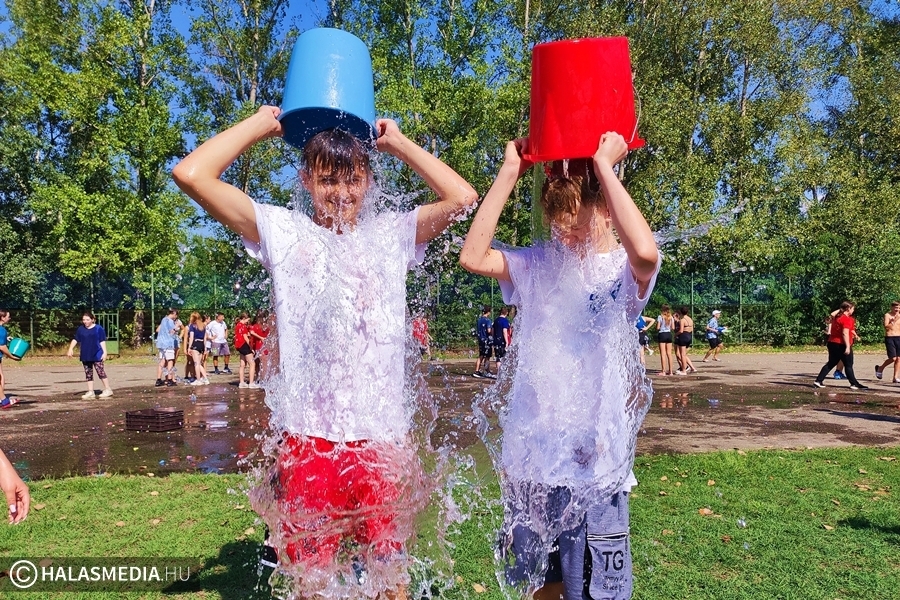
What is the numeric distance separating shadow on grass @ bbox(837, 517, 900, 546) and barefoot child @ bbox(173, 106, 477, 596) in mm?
4317

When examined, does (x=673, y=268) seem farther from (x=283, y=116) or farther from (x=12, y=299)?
(x=283, y=116)

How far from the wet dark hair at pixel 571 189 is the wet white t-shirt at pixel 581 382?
0.15m

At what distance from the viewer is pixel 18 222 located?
31234 mm

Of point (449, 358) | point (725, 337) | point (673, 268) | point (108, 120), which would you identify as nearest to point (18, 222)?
point (108, 120)

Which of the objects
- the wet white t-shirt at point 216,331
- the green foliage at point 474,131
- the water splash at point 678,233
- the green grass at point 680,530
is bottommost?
the green grass at point 680,530

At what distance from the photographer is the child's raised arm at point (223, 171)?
2.25 metres

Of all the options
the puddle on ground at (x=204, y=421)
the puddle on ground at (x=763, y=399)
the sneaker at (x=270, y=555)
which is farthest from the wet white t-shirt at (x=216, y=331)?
the sneaker at (x=270, y=555)

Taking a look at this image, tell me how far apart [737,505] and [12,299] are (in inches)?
1162

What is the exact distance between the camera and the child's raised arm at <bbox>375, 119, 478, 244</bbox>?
8.05 feet


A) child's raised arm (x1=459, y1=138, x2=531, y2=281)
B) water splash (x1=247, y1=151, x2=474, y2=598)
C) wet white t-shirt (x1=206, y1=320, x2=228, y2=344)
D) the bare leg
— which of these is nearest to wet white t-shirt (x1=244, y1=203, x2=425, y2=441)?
water splash (x1=247, y1=151, x2=474, y2=598)

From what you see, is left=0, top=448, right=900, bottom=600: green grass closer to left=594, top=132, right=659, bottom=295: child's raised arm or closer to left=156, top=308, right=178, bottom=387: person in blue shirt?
left=594, top=132, right=659, bottom=295: child's raised arm

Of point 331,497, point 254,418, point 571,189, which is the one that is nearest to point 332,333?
point 331,497

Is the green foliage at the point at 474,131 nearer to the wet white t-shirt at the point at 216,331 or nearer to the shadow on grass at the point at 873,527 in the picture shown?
the wet white t-shirt at the point at 216,331

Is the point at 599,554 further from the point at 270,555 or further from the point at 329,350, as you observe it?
the point at 270,555
